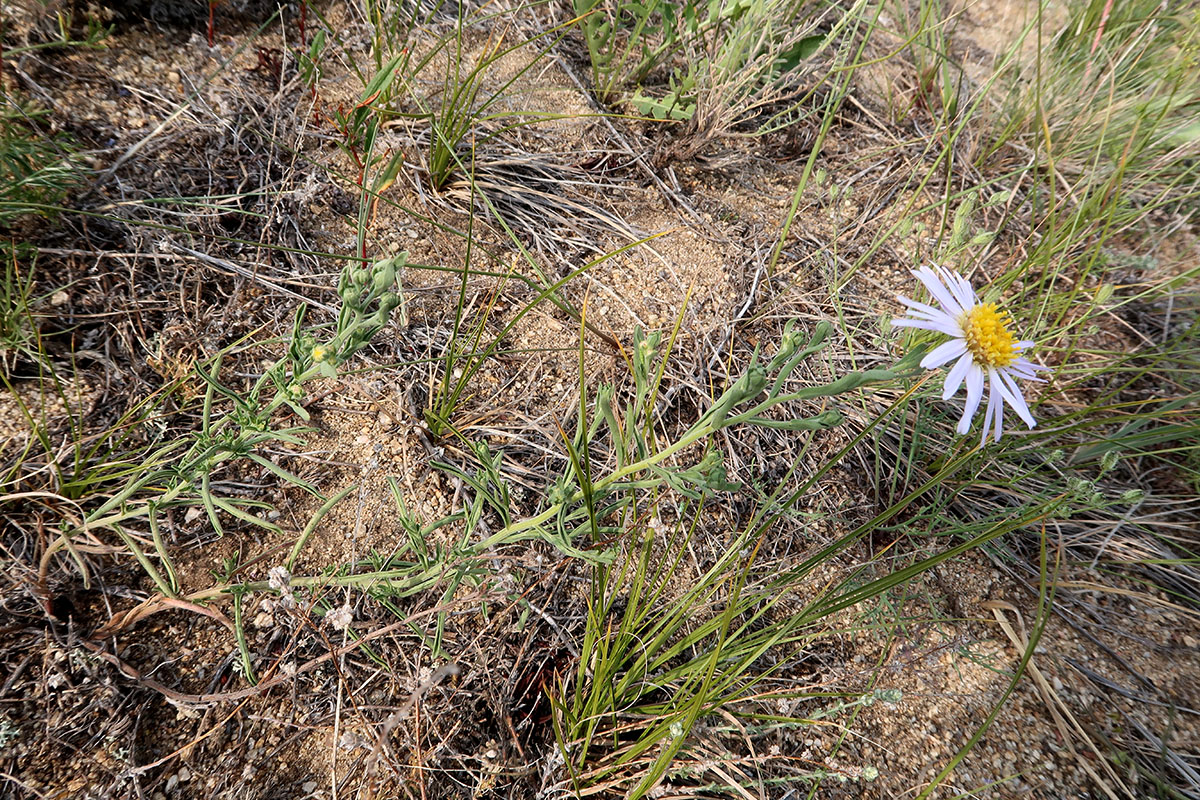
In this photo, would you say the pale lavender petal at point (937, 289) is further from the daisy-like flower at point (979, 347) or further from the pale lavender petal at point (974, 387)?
the pale lavender petal at point (974, 387)

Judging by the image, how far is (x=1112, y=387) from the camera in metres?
2.36

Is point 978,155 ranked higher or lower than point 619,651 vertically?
higher

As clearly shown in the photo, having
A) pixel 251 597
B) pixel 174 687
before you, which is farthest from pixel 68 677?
pixel 251 597

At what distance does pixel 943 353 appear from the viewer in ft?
4.48

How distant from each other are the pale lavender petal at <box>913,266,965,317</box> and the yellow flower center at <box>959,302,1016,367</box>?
40 millimetres

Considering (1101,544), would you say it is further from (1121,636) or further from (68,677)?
(68,677)

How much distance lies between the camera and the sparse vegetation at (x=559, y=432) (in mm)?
1350

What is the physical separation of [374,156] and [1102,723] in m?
2.61

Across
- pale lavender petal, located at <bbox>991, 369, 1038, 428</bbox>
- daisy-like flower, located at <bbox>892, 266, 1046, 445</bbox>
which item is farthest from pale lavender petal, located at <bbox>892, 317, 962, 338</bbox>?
pale lavender petal, located at <bbox>991, 369, 1038, 428</bbox>

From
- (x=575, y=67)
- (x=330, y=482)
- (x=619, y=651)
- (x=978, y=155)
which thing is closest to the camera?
(x=619, y=651)

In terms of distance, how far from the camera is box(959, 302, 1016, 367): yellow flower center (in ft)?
5.02

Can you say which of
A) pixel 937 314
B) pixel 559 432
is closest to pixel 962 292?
pixel 937 314

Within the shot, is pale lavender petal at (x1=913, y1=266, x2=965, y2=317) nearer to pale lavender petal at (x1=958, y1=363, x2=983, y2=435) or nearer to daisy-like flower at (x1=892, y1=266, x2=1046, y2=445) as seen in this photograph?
daisy-like flower at (x1=892, y1=266, x2=1046, y2=445)

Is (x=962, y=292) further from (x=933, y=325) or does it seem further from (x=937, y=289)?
(x=933, y=325)
